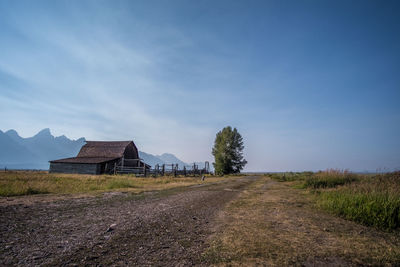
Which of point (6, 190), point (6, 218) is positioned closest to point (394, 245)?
point (6, 218)

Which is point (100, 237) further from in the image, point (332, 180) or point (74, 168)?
point (74, 168)

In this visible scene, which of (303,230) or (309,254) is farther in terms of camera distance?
(303,230)

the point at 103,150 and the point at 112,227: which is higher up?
the point at 103,150

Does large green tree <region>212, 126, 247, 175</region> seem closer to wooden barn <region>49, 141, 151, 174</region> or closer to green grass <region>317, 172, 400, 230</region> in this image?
wooden barn <region>49, 141, 151, 174</region>

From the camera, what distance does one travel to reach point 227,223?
454 cm

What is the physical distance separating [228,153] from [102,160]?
97.3 feet

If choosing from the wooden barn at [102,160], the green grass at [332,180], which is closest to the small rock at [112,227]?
the green grass at [332,180]

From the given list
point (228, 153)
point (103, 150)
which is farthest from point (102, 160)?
point (228, 153)

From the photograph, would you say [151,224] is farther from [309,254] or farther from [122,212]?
[309,254]

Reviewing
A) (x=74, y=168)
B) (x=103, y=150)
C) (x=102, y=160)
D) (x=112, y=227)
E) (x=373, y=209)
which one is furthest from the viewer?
(x=103, y=150)

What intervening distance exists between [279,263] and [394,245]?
2589 millimetres

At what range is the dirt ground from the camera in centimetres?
258

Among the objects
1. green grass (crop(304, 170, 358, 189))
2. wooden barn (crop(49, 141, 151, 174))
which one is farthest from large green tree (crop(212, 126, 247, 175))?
green grass (crop(304, 170, 358, 189))

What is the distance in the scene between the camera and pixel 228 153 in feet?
159
